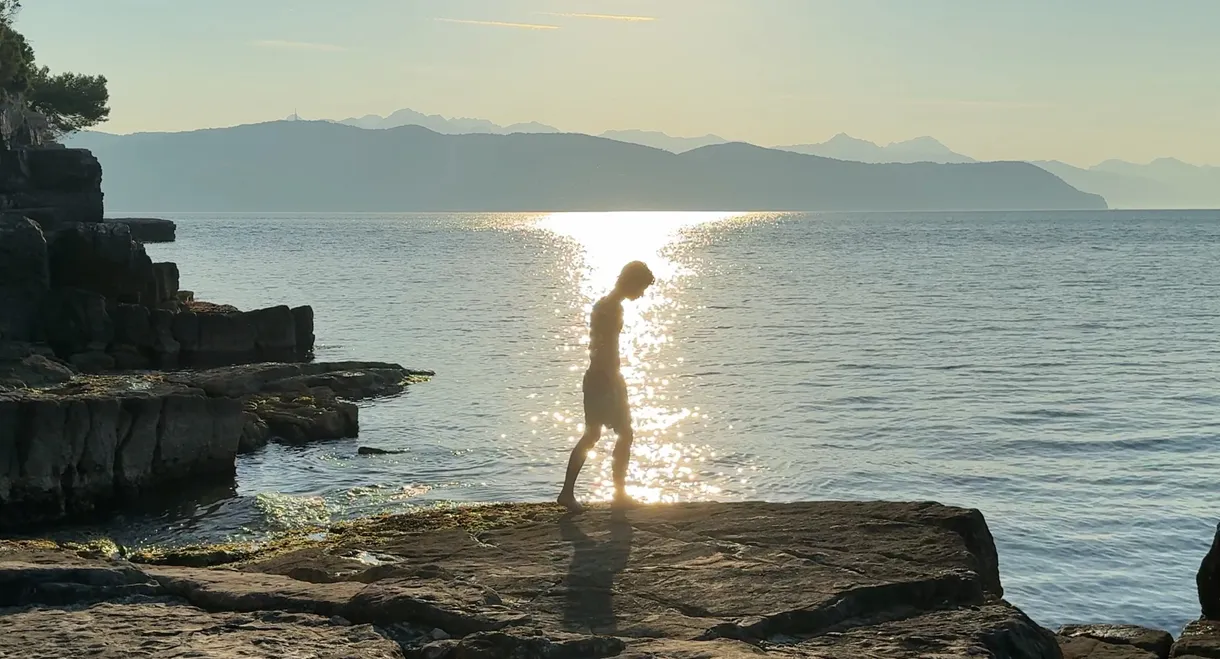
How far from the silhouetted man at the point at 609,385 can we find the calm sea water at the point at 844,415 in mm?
5514

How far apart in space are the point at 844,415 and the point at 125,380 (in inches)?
581

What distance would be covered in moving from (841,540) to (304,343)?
29.7m

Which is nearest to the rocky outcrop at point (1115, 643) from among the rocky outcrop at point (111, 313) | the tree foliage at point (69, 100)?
the rocky outcrop at point (111, 313)

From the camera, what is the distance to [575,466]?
10.8 m

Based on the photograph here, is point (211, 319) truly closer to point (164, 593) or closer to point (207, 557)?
point (207, 557)

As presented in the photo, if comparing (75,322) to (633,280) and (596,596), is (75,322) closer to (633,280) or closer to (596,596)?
(633,280)

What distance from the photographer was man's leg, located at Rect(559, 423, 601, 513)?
34.6 ft

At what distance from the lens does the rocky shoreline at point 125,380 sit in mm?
15086

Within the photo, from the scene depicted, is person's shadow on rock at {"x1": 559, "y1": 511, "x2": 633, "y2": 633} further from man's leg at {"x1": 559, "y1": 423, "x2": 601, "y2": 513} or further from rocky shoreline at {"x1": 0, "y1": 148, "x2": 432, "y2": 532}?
rocky shoreline at {"x1": 0, "y1": 148, "x2": 432, "y2": 532}

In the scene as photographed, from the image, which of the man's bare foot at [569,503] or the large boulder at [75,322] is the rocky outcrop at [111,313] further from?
the man's bare foot at [569,503]

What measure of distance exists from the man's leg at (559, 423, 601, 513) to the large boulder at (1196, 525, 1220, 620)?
565cm

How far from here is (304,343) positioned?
36.3m

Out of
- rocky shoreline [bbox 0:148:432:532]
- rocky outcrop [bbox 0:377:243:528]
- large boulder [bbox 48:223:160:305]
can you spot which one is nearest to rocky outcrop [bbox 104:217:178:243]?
rocky shoreline [bbox 0:148:432:532]

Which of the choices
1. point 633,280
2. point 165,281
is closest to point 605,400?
point 633,280
